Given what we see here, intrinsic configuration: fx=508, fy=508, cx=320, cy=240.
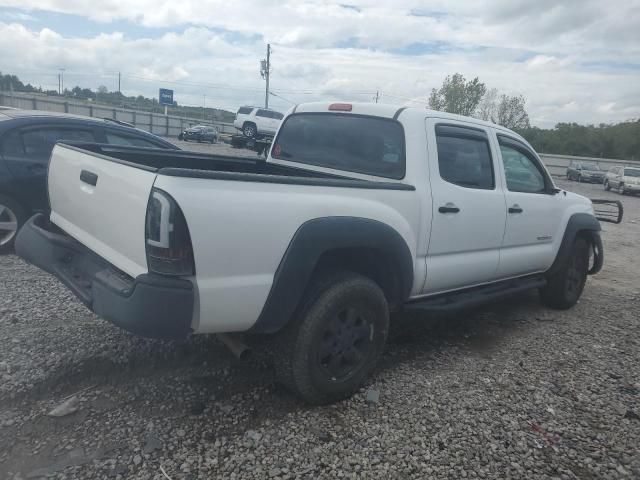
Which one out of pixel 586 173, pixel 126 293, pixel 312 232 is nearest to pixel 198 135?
pixel 586 173

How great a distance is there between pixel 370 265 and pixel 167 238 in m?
1.50

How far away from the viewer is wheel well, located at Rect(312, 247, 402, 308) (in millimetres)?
3119

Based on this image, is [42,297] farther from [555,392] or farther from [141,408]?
[555,392]

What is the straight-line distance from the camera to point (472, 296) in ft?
13.5

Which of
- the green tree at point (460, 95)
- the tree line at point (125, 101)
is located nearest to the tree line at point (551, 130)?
the green tree at point (460, 95)

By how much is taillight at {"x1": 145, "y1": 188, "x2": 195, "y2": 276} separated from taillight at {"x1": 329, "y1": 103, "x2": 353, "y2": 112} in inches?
83.4

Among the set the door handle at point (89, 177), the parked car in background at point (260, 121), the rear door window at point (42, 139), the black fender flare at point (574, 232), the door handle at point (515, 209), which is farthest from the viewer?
the parked car in background at point (260, 121)

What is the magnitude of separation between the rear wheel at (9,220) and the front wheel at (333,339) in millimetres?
4038

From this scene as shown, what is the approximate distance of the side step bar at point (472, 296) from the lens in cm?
370

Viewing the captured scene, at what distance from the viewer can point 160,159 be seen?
3979 millimetres

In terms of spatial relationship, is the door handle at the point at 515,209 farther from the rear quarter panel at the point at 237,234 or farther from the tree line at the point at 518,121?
the tree line at the point at 518,121

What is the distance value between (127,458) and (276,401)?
95cm

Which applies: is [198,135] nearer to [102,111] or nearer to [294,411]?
[102,111]

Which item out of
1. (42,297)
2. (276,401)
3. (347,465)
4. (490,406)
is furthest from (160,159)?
(490,406)
